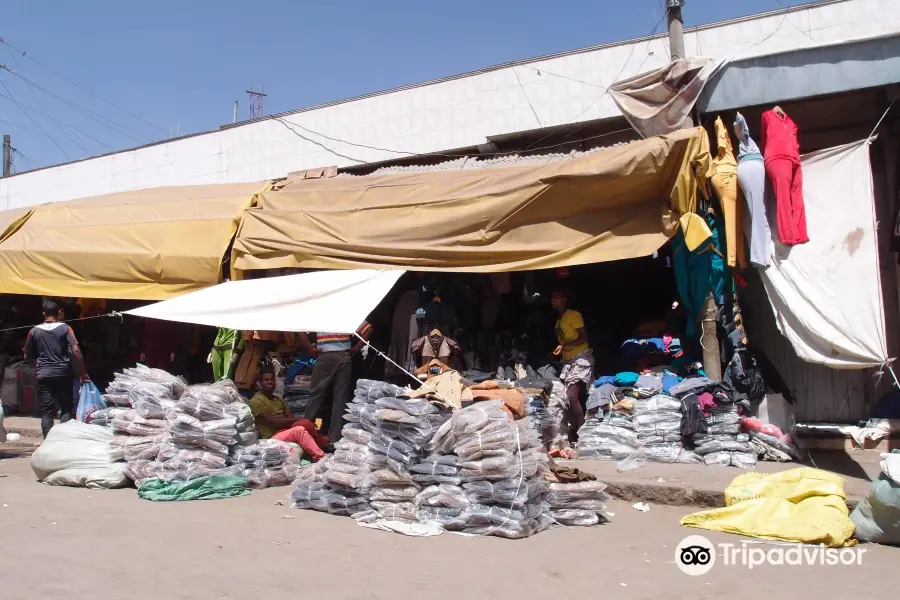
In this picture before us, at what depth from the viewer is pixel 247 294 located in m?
7.58

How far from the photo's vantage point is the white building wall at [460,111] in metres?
10.6

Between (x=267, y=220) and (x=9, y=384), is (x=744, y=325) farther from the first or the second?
(x=9, y=384)

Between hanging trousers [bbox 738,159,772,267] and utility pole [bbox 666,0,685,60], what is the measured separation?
6.76 feet

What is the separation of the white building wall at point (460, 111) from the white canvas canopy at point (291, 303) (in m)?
5.60

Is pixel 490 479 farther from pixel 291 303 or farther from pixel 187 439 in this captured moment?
pixel 187 439

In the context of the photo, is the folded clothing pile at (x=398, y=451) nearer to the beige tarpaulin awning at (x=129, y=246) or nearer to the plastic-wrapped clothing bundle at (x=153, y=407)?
the plastic-wrapped clothing bundle at (x=153, y=407)

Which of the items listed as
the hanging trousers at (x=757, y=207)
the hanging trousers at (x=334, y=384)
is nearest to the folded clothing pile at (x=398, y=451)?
the hanging trousers at (x=334, y=384)

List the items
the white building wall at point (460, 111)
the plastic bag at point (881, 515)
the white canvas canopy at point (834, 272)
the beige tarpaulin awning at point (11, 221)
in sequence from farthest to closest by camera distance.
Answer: the beige tarpaulin awning at point (11, 221), the white building wall at point (460, 111), the white canvas canopy at point (834, 272), the plastic bag at point (881, 515)

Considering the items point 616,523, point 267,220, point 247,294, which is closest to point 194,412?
point 247,294

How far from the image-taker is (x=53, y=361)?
28.3ft

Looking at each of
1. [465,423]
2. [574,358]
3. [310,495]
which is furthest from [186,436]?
[574,358]

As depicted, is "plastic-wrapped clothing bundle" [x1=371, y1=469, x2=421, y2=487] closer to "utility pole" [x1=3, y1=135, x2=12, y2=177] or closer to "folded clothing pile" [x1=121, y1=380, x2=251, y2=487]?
"folded clothing pile" [x1=121, y1=380, x2=251, y2=487]

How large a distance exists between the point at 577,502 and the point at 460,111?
8.46 meters

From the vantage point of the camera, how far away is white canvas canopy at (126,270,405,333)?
6.83 meters
